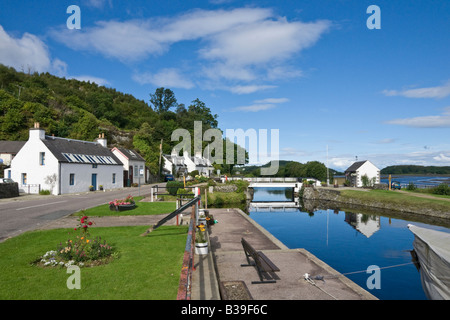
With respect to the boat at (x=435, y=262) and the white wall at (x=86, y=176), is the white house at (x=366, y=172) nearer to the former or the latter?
the boat at (x=435, y=262)

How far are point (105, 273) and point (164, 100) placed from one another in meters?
139

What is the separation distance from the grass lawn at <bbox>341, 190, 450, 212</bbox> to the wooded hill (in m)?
39.0

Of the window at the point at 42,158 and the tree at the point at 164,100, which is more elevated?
the tree at the point at 164,100

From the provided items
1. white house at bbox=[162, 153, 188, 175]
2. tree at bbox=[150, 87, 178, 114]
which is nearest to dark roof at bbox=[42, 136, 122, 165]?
white house at bbox=[162, 153, 188, 175]

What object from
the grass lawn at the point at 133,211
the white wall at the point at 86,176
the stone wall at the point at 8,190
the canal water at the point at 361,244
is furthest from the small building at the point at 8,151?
the canal water at the point at 361,244

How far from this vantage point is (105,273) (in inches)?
325

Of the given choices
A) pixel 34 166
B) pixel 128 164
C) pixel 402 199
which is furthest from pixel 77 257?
pixel 128 164

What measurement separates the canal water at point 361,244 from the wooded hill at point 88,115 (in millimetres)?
38778

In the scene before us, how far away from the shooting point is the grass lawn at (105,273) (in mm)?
6848

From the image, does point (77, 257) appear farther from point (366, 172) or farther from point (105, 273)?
point (366, 172)

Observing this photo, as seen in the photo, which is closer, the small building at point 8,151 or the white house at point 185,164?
the small building at point 8,151

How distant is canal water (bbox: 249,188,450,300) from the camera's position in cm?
1297
